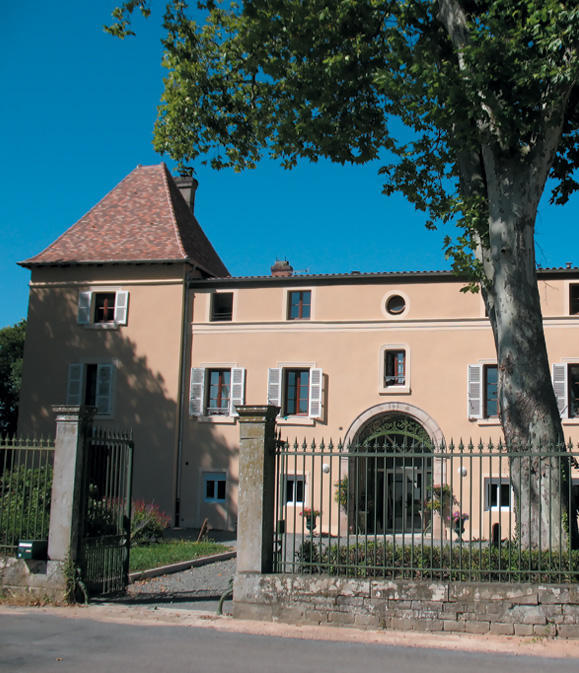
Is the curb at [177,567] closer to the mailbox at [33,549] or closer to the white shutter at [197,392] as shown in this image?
the mailbox at [33,549]

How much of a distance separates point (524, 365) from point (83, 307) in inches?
726

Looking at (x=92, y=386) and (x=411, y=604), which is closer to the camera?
(x=411, y=604)

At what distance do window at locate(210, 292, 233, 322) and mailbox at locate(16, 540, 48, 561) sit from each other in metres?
15.1

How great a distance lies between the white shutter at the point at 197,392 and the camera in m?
24.1

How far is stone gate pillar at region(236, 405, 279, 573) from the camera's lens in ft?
30.4

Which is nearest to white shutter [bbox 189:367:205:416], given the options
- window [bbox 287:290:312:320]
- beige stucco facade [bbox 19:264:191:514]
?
beige stucco facade [bbox 19:264:191:514]

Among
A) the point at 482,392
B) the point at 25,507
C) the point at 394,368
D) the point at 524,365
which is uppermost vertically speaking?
the point at 394,368

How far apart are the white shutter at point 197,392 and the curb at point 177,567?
743 centimetres

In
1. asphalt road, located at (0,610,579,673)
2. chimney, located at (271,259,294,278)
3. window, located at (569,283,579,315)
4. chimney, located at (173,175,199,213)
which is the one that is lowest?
asphalt road, located at (0,610,579,673)

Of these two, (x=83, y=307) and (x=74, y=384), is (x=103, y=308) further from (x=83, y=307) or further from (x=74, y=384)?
(x=74, y=384)

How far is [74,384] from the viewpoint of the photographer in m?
24.9

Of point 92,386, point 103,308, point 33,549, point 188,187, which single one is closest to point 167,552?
point 33,549

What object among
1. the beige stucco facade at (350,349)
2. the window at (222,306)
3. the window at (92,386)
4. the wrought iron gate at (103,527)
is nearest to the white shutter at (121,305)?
the window at (92,386)

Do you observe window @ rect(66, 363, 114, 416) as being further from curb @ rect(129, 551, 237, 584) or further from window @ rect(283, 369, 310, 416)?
curb @ rect(129, 551, 237, 584)
